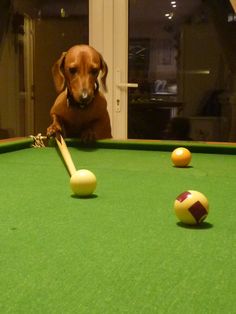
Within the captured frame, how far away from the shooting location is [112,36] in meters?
4.55

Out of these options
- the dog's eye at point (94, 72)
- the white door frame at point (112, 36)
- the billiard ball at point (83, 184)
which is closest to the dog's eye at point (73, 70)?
the dog's eye at point (94, 72)

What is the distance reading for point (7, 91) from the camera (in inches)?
230

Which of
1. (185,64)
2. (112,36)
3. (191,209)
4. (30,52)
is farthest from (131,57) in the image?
(191,209)

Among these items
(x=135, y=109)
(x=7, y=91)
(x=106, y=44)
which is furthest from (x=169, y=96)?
(x=7, y=91)

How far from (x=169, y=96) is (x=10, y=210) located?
3640mm

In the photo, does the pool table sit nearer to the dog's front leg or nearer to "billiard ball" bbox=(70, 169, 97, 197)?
"billiard ball" bbox=(70, 169, 97, 197)

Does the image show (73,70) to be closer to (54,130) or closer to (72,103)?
(72,103)

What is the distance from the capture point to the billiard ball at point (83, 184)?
1594mm

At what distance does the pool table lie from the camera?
31.0 inches

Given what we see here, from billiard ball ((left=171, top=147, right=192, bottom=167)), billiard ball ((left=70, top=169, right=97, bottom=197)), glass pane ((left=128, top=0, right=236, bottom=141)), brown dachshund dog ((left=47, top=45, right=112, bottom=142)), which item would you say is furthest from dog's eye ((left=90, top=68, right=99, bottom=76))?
billiard ball ((left=70, top=169, right=97, bottom=197))

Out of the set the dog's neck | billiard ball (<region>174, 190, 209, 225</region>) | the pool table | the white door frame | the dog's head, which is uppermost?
the white door frame

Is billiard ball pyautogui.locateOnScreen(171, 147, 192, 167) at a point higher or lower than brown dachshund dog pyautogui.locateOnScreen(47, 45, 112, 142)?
lower

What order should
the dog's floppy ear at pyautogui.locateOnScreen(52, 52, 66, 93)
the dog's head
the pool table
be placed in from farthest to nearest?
the dog's floppy ear at pyautogui.locateOnScreen(52, 52, 66, 93) → the dog's head → the pool table

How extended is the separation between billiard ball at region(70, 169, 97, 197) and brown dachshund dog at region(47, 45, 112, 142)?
67.8 inches
